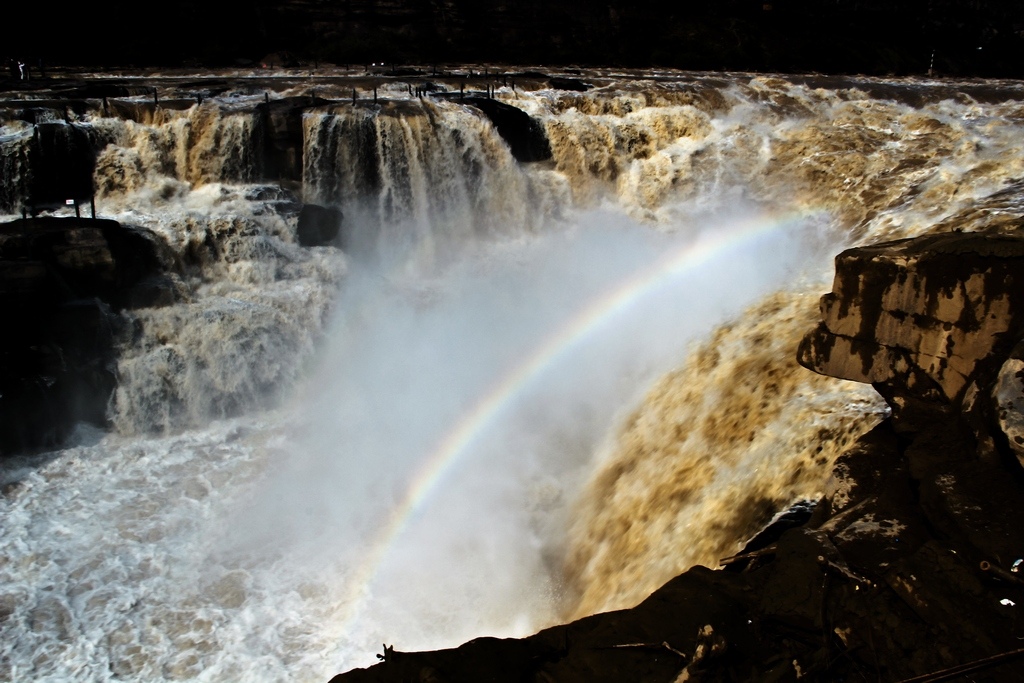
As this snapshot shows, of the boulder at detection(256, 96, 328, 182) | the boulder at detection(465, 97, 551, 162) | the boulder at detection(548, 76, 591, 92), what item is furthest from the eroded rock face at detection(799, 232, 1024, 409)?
the boulder at detection(548, 76, 591, 92)

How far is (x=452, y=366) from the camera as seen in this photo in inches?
558

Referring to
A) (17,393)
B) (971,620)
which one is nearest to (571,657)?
(971,620)

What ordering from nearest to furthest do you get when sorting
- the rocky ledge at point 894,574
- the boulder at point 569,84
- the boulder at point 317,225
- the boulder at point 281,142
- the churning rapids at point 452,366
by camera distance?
the rocky ledge at point 894,574 → the churning rapids at point 452,366 → the boulder at point 317,225 → the boulder at point 281,142 → the boulder at point 569,84

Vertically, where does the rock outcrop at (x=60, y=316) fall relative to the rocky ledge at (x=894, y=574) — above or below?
below

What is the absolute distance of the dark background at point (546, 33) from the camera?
3012cm

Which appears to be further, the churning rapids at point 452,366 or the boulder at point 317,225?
the boulder at point 317,225

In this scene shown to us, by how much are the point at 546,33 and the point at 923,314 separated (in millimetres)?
32846

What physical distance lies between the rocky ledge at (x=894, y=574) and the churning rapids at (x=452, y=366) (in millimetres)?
984

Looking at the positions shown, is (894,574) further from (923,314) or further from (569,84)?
(569,84)

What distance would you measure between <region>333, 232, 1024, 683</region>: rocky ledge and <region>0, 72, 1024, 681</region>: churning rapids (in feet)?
3.23

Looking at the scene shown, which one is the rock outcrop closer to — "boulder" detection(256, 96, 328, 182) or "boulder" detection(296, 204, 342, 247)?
"boulder" detection(296, 204, 342, 247)

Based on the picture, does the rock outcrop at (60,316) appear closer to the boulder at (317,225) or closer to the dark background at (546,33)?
the boulder at (317,225)

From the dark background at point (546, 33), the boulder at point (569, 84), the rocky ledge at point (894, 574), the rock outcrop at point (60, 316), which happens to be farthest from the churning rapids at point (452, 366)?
the dark background at point (546, 33)

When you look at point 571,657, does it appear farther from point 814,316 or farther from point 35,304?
point 35,304
